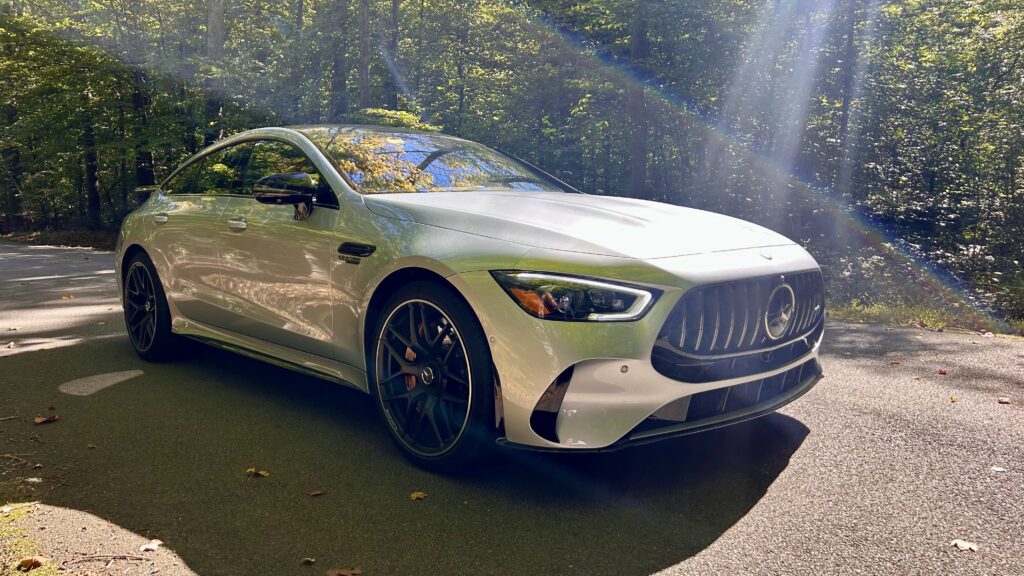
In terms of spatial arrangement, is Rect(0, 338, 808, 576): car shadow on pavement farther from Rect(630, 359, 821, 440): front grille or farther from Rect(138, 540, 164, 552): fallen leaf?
Rect(630, 359, 821, 440): front grille

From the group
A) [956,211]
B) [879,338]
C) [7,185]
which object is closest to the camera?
[879,338]

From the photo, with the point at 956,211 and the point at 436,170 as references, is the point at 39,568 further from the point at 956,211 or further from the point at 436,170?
the point at 956,211

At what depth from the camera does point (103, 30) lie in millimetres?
28453

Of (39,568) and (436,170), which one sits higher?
(436,170)

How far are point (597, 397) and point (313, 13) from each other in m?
34.8

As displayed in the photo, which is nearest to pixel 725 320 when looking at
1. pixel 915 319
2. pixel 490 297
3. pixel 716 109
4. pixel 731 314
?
pixel 731 314

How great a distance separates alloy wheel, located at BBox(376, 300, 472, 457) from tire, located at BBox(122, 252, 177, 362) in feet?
8.43

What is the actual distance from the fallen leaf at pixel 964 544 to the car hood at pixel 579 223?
4.58 ft

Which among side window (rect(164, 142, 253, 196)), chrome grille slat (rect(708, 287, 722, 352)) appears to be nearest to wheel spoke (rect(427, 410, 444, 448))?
chrome grille slat (rect(708, 287, 722, 352))

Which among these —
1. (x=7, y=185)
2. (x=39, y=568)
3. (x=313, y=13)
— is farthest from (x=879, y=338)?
(x=7, y=185)

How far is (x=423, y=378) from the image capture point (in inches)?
138

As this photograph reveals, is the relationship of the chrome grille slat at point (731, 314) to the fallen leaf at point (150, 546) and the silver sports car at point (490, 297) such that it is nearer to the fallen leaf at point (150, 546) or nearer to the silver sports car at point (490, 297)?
the silver sports car at point (490, 297)

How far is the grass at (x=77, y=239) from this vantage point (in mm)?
23703

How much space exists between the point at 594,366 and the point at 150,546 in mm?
1720
